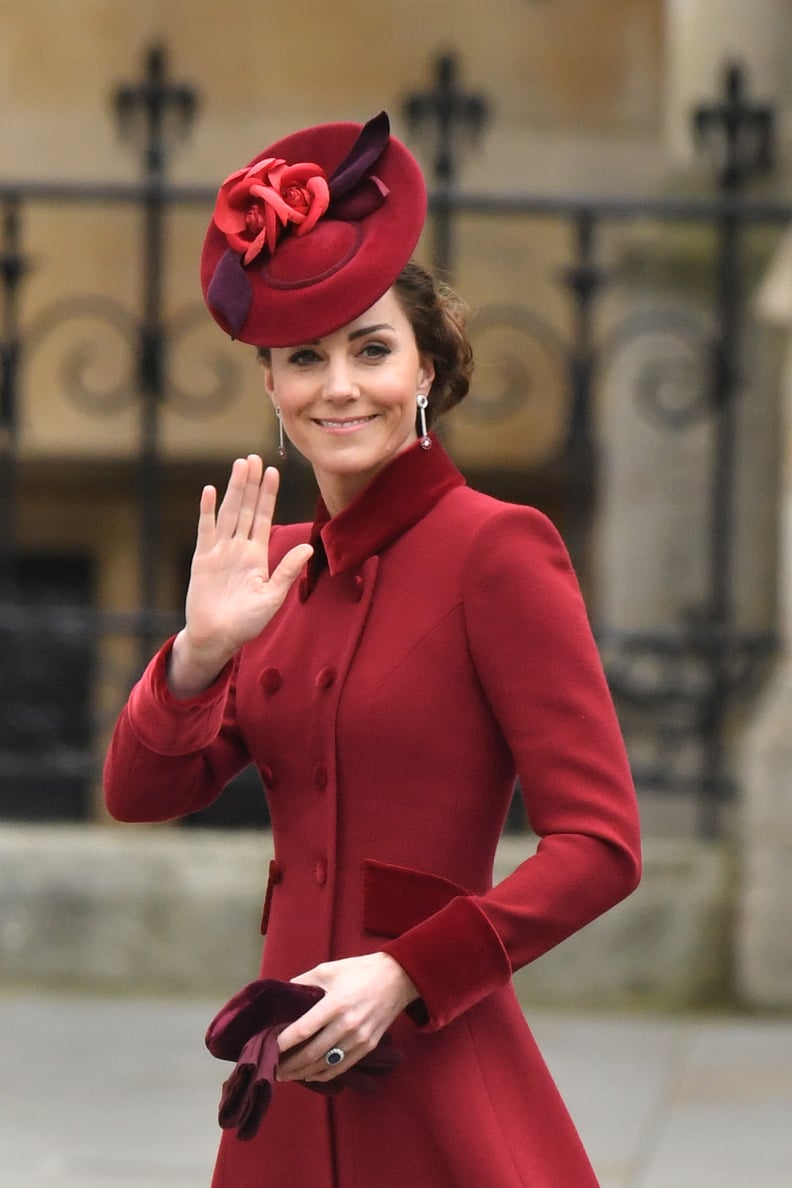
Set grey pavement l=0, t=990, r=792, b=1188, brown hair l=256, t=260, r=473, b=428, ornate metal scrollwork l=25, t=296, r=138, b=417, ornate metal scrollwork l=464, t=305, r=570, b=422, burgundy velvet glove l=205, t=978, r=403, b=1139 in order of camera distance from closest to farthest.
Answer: burgundy velvet glove l=205, t=978, r=403, b=1139 → brown hair l=256, t=260, r=473, b=428 → grey pavement l=0, t=990, r=792, b=1188 → ornate metal scrollwork l=464, t=305, r=570, b=422 → ornate metal scrollwork l=25, t=296, r=138, b=417

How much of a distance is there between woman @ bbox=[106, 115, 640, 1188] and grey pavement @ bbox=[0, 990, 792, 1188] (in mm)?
2238

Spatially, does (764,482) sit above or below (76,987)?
above

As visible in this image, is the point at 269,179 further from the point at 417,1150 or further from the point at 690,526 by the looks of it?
the point at 690,526

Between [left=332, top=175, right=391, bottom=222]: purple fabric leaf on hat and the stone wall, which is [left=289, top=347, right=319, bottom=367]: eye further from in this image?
the stone wall

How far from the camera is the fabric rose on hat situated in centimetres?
218

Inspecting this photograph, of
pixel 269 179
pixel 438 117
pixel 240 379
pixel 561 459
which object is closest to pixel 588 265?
pixel 438 117

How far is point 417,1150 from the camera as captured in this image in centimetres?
220

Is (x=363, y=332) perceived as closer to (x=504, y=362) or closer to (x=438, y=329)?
(x=438, y=329)

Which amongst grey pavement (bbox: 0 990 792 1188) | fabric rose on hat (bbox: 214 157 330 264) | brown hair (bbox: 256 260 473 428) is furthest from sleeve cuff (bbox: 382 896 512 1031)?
grey pavement (bbox: 0 990 792 1188)

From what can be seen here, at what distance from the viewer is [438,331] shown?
230cm

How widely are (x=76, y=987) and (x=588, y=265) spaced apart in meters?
2.44

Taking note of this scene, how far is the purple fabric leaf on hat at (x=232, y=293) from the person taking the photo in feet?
7.21

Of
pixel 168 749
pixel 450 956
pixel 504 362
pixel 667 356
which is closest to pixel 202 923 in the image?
pixel 667 356

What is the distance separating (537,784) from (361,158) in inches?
26.3
